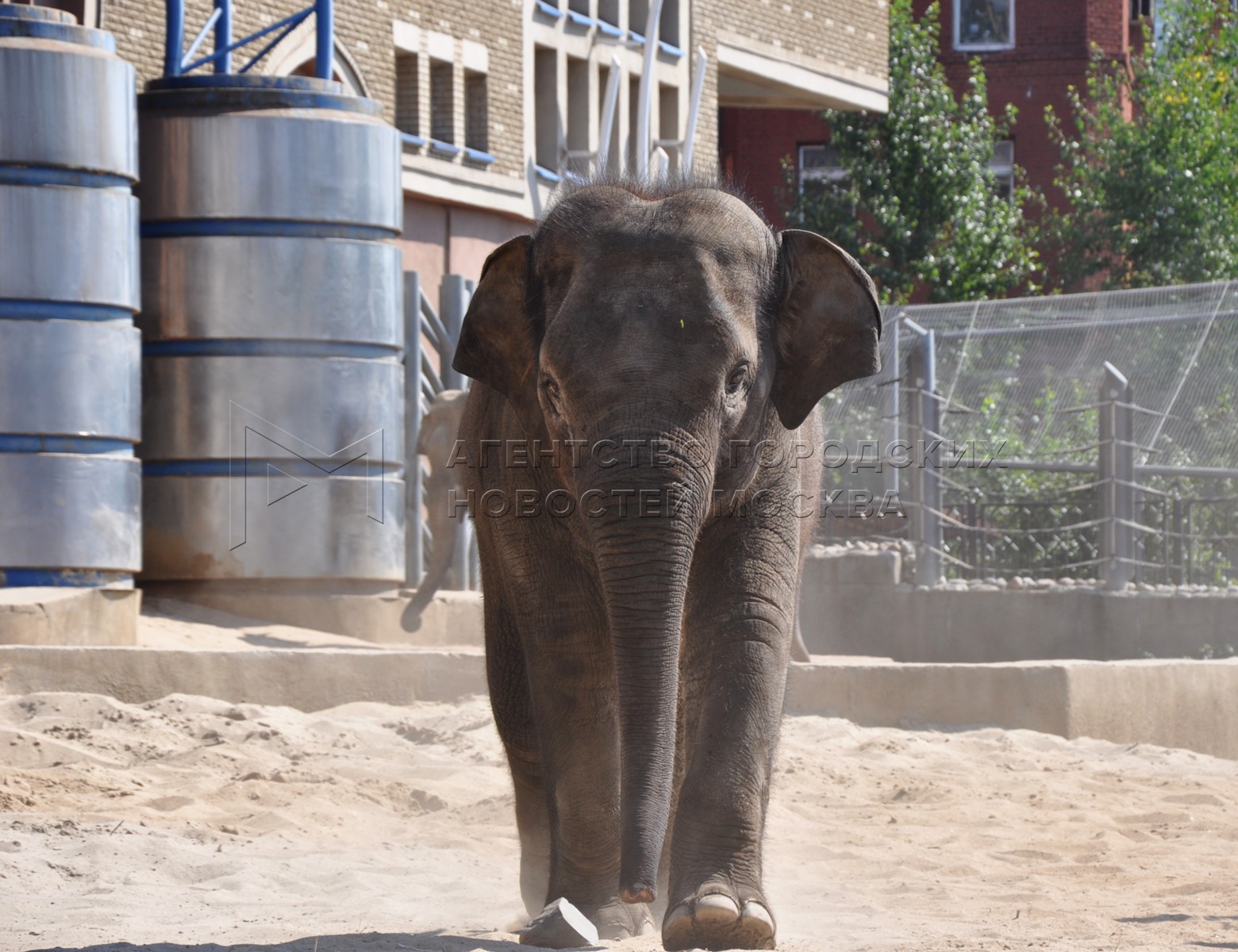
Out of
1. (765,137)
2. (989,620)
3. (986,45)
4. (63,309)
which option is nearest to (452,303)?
(63,309)

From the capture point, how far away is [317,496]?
41.3ft

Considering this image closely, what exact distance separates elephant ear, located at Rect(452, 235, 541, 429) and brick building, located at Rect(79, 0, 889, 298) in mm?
12650

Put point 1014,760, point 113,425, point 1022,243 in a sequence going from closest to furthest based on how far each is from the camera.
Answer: point 1014,760 < point 113,425 < point 1022,243

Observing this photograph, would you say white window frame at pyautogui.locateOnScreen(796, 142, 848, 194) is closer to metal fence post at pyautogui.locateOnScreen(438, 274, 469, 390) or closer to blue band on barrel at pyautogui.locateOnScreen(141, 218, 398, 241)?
metal fence post at pyautogui.locateOnScreen(438, 274, 469, 390)

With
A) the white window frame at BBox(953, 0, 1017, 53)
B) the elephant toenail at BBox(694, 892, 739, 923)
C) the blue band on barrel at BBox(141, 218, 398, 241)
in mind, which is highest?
the white window frame at BBox(953, 0, 1017, 53)

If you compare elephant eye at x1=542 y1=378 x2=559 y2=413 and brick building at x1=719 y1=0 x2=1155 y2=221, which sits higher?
brick building at x1=719 y1=0 x2=1155 y2=221

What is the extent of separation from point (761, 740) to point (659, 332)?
3.56ft

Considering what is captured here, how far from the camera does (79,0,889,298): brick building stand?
20953 mm

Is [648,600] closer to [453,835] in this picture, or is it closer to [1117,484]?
[453,835]

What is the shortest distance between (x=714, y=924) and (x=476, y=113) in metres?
19.8

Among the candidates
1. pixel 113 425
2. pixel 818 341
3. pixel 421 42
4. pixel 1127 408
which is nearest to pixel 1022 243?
pixel 421 42

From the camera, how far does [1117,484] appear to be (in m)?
12.3

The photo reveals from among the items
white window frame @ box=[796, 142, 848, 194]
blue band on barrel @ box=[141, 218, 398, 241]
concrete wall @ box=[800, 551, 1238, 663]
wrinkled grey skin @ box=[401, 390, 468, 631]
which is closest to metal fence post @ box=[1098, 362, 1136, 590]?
concrete wall @ box=[800, 551, 1238, 663]

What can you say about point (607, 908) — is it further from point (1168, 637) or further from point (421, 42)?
point (421, 42)
